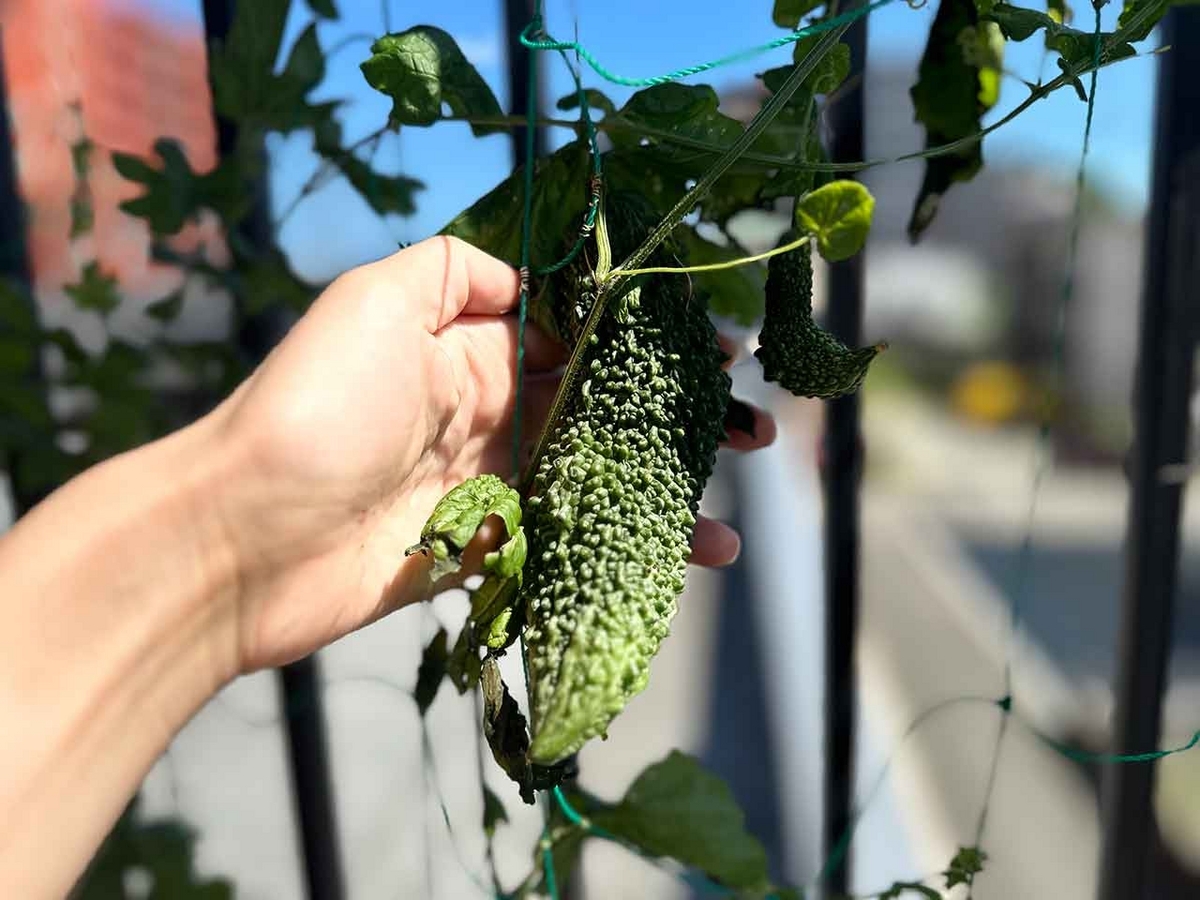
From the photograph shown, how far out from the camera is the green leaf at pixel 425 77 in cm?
49

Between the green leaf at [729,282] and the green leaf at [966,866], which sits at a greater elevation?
the green leaf at [729,282]

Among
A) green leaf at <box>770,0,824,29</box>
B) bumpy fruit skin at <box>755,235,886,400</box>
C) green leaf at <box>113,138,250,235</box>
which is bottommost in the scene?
bumpy fruit skin at <box>755,235,886,400</box>

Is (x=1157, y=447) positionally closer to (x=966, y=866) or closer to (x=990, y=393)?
(x=966, y=866)

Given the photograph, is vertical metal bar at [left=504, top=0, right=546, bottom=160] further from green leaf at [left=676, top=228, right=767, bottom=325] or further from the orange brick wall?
the orange brick wall

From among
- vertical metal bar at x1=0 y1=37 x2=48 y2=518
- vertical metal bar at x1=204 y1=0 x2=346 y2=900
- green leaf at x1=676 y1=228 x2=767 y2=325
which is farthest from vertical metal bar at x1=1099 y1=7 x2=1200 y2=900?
vertical metal bar at x1=0 y1=37 x2=48 y2=518

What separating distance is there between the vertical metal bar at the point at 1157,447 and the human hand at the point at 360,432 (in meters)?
0.52

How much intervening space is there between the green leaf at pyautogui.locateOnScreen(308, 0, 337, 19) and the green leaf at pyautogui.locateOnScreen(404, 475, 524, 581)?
0.59 m

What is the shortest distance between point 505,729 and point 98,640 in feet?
0.84

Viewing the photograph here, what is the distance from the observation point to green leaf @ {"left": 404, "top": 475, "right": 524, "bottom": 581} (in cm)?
45

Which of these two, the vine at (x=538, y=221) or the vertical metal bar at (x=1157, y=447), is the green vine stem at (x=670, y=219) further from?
the vertical metal bar at (x=1157, y=447)

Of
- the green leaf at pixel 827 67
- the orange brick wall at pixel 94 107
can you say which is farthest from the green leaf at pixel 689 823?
the orange brick wall at pixel 94 107

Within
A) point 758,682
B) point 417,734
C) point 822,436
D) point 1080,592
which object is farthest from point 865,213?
point 1080,592

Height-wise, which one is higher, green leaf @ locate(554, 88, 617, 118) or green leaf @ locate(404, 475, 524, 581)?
green leaf @ locate(554, 88, 617, 118)

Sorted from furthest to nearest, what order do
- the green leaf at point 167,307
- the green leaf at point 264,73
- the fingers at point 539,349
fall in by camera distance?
the green leaf at point 167,307, the green leaf at point 264,73, the fingers at point 539,349
